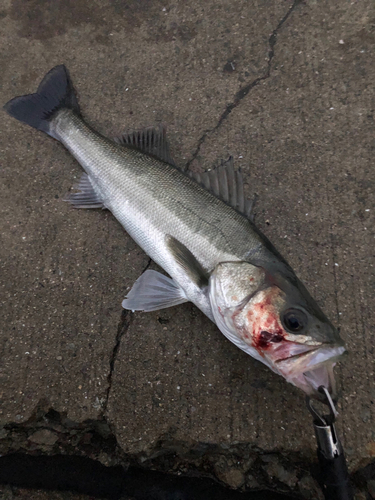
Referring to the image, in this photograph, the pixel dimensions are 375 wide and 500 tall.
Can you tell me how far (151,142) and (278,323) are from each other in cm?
189

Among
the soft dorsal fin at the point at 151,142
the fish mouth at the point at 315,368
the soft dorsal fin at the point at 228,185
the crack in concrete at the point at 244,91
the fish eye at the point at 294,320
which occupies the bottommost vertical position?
the fish mouth at the point at 315,368

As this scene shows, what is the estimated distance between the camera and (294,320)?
1915mm

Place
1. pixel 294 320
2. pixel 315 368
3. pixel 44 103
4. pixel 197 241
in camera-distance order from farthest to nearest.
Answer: pixel 44 103 → pixel 197 241 → pixel 294 320 → pixel 315 368

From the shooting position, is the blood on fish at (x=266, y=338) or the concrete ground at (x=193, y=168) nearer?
the blood on fish at (x=266, y=338)

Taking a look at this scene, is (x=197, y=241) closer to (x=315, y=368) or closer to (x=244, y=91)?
(x=315, y=368)

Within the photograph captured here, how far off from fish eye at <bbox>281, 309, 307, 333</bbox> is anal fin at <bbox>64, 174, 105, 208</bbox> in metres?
1.82

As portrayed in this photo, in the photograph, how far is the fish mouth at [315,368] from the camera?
5.81ft

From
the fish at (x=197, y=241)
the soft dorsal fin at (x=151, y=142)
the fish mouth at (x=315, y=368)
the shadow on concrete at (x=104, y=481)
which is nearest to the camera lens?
the fish mouth at (x=315, y=368)

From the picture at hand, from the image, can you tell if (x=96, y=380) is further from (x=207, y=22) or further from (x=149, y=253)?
(x=207, y=22)

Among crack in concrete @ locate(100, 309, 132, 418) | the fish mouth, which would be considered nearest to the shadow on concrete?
crack in concrete @ locate(100, 309, 132, 418)

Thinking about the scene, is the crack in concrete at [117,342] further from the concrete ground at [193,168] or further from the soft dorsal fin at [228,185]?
the soft dorsal fin at [228,185]

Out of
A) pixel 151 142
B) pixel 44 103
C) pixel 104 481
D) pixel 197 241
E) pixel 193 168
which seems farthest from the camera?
pixel 44 103

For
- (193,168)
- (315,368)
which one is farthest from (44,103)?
(315,368)

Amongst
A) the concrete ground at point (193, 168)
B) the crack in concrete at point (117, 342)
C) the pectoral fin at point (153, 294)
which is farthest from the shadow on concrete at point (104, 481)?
the pectoral fin at point (153, 294)
